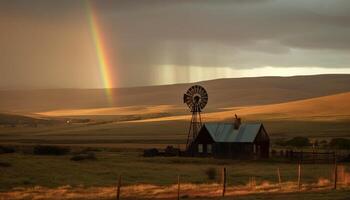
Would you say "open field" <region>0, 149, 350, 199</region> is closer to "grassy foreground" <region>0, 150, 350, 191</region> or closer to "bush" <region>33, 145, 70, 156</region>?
"grassy foreground" <region>0, 150, 350, 191</region>

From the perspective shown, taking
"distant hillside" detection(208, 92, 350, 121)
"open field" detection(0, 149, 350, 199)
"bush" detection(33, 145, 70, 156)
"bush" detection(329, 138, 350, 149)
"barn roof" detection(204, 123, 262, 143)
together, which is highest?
"distant hillside" detection(208, 92, 350, 121)

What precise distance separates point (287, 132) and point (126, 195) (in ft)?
204

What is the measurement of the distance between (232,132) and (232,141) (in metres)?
1.63

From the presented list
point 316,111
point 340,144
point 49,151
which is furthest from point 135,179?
point 316,111

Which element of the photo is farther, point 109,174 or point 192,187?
point 109,174

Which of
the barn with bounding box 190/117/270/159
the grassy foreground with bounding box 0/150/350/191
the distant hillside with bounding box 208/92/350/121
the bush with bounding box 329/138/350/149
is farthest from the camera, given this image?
the distant hillside with bounding box 208/92/350/121

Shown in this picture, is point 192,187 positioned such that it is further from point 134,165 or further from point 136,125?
point 136,125

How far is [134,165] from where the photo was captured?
44.3 meters

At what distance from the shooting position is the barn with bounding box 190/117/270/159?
5988cm

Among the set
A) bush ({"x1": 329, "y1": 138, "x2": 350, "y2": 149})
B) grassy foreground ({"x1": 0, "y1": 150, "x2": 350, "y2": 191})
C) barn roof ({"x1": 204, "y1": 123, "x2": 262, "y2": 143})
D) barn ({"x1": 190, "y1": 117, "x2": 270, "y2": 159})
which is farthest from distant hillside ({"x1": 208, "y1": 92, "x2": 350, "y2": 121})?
grassy foreground ({"x1": 0, "y1": 150, "x2": 350, "y2": 191})

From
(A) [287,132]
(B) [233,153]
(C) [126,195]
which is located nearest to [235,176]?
(C) [126,195]

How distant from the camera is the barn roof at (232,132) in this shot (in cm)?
6056

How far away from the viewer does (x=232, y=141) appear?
60.7 m

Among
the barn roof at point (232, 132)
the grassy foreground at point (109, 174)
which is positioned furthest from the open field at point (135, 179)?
the barn roof at point (232, 132)
